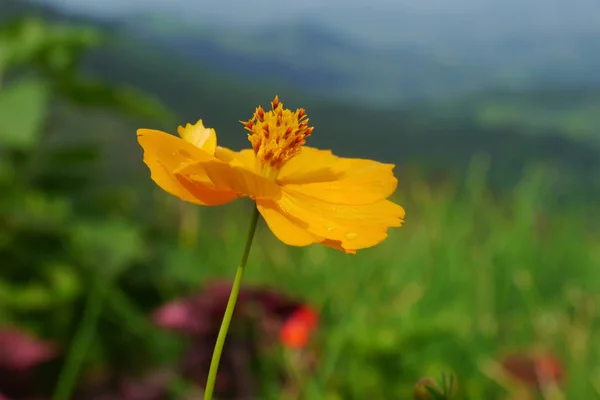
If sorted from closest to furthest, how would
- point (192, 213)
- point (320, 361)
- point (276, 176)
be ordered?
1. point (276, 176)
2. point (320, 361)
3. point (192, 213)

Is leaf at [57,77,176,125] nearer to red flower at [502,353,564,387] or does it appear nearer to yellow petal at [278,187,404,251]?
red flower at [502,353,564,387]

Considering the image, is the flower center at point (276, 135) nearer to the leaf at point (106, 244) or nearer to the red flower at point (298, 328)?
the red flower at point (298, 328)

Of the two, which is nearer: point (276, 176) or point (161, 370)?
point (276, 176)

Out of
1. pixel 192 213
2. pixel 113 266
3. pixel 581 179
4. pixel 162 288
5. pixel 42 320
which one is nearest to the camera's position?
pixel 113 266

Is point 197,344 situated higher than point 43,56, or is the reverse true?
point 43,56

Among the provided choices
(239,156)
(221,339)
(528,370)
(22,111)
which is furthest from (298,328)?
(221,339)

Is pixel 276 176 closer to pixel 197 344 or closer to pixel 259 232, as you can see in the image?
pixel 197 344

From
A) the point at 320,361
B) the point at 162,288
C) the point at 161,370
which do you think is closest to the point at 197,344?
the point at 161,370
